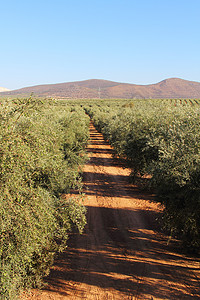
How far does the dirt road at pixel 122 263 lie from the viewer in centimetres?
954

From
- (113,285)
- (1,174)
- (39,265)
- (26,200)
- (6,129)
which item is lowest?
(113,285)

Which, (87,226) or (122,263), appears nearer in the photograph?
(122,263)

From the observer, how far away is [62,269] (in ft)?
35.7

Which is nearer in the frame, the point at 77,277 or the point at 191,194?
the point at 191,194

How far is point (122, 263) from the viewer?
1128 cm

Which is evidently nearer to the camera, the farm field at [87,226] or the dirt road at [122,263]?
the farm field at [87,226]

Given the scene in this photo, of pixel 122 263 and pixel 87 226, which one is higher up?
pixel 87 226

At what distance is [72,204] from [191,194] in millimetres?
4525

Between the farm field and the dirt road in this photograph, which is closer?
the farm field

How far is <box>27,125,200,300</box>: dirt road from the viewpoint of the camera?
9.54m

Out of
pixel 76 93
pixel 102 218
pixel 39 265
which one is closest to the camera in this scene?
pixel 39 265

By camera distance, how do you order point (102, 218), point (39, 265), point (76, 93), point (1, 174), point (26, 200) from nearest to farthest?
1. point (1, 174)
2. point (26, 200)
3. point (39, 265)
4. point (102, 218)
5. point (76, 93)

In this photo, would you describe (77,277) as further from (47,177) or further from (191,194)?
(191,194)

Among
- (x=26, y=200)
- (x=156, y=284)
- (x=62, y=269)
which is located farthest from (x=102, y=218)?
(x=26, y=200)
